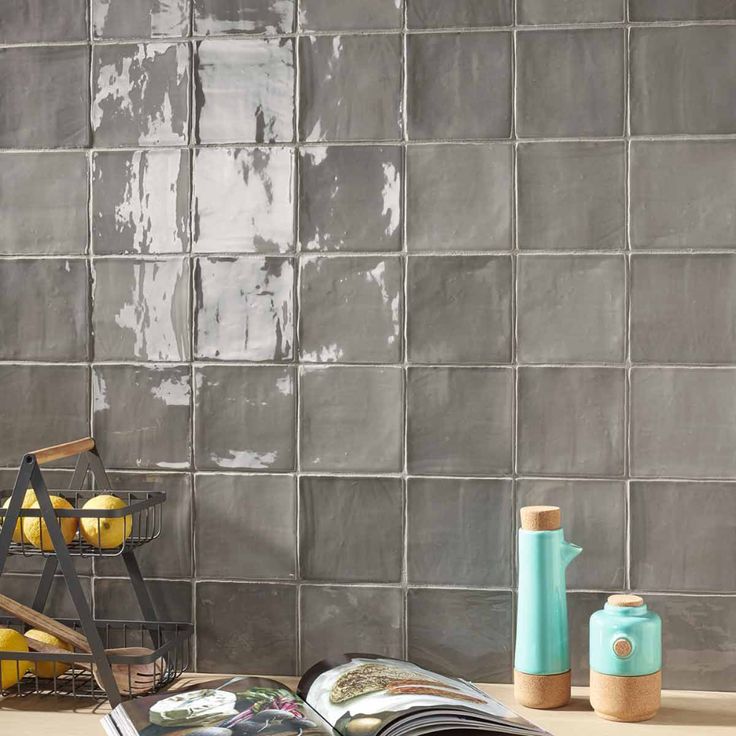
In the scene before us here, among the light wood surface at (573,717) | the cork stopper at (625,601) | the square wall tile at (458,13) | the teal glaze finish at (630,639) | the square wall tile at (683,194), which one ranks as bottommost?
the light wood surface at (573,717)

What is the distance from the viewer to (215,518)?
124 cm

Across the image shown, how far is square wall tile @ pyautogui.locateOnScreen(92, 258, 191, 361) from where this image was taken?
1242 mm

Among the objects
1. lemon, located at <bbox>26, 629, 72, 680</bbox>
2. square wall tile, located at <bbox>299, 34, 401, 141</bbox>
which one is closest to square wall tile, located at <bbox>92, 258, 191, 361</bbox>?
square wall tile, located at <bbox>299, 34, 401, 141</bbox>

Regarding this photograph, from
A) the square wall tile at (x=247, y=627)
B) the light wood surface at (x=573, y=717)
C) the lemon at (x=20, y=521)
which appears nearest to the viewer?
the light wood surface at (x=573, y=717)

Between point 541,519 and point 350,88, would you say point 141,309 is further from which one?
point 541,519

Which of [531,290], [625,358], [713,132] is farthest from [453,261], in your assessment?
[713,132]

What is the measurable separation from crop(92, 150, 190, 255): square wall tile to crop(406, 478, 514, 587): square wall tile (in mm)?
482

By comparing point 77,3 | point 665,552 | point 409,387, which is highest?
point 77,3

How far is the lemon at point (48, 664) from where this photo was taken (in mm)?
1118

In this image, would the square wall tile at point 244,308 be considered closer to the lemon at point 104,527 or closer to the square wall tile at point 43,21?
the lemon at point 104,527

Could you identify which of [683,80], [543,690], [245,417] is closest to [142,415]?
[245,417]

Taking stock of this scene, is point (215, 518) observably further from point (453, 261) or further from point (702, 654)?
point (702, 654)

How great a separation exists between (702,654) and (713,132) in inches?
26.6

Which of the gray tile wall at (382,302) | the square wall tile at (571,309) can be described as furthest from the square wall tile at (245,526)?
the square wall tile at (571,309)
